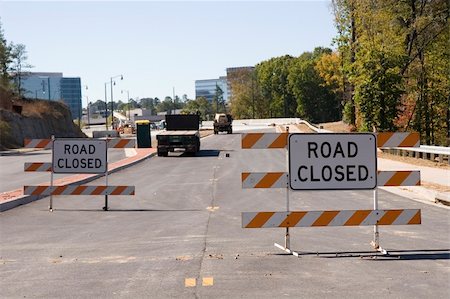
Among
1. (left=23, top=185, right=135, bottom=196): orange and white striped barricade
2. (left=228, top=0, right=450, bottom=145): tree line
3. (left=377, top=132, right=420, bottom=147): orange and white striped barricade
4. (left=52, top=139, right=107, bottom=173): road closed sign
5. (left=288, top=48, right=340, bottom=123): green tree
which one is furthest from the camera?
(left=288, top=48, right=340, bottom=123): green tree

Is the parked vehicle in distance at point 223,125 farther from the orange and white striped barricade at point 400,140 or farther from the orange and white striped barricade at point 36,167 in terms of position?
the orange and white striped barricade at point 400,140

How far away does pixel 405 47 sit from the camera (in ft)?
149

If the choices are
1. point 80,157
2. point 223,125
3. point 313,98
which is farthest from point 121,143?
point 313,98

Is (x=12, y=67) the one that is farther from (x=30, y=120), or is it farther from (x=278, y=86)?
(x=278, y=86)

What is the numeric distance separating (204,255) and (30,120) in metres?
67.1

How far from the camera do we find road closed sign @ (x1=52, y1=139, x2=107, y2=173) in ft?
42.7

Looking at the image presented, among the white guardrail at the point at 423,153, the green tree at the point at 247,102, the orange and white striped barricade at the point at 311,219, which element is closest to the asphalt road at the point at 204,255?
the orange and white striped barricade at the point at 311,219

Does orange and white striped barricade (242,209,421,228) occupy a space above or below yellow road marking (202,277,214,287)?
above

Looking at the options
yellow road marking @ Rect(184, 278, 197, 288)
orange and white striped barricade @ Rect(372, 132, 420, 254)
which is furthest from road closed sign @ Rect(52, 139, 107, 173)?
yellow road marking @ Rect(184, 278, 197, 288)

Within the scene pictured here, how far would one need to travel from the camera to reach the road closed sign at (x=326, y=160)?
823 cm

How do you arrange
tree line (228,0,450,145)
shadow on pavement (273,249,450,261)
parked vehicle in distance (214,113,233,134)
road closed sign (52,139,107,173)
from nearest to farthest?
shadow on pavement (273,249,450,261) → road closed sign (52,139,107,173) → tree line (228,0,450,145) → parked vehicle in distance (214,113,233,134)

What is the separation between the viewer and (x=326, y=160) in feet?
27.1

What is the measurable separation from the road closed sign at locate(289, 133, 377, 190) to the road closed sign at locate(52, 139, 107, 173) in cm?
597

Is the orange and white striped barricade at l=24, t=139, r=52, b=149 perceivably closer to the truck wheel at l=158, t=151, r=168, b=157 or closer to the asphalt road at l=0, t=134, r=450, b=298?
the asphalt road at l=0, t=134, r=450, b=298
